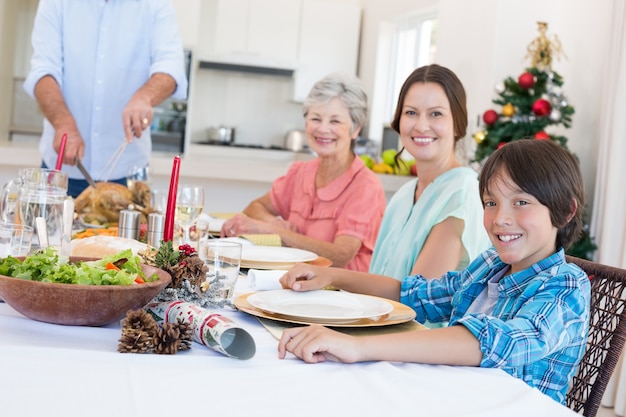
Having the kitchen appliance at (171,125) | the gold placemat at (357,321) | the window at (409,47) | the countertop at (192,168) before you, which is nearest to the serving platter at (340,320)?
the gold placemat at (357,321)

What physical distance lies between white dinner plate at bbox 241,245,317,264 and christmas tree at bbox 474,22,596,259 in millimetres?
2236

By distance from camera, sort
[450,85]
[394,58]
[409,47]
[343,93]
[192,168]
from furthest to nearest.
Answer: [394,58], [409,47], [192,168], [343,93], [450,85]

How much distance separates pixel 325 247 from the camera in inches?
91.9

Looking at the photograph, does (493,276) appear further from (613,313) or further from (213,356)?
(213,356)

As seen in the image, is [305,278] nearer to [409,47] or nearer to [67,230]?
[67,230]

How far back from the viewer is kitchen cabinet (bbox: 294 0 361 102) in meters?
7.36

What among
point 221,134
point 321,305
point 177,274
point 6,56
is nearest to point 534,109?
point 321,305

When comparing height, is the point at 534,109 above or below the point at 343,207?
above

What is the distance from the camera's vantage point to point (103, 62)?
310cm

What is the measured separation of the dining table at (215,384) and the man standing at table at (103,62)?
206cm

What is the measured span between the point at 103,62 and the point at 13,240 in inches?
75.7

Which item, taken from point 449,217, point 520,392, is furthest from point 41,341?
point 449,217

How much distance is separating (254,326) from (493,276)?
0.50m

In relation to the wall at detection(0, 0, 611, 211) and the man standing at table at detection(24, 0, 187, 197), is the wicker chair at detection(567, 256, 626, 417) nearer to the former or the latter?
the man standing at table at detection(24, 0, 187, 197)
